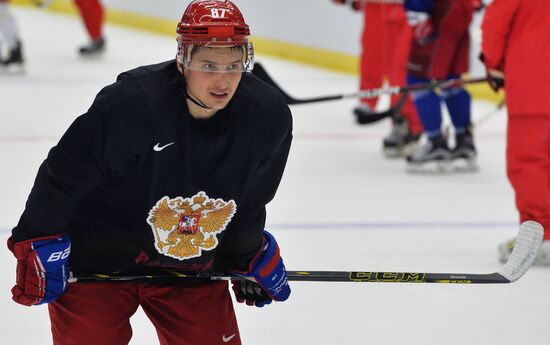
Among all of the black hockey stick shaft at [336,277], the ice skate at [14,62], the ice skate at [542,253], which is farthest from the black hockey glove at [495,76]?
the ice skate at [14,62]

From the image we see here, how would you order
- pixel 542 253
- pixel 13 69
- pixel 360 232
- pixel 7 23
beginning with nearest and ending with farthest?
pixel 542 253, pixel 360 232, pixel 7 23, pixel 13 69

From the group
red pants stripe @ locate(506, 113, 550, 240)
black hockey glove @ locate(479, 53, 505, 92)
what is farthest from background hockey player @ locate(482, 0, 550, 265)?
black hockey glove @ locate(479, 53, 505, 92)

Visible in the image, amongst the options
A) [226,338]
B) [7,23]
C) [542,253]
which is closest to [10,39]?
[7,23]

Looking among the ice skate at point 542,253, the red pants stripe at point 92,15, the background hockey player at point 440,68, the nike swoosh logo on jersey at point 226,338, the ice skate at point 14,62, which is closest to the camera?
the nike swoosh logo on jersey at point 226,338

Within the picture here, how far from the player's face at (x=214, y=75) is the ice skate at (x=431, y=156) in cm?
298

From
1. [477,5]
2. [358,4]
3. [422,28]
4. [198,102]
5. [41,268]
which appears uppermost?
[198,102]

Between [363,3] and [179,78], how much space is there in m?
4.10

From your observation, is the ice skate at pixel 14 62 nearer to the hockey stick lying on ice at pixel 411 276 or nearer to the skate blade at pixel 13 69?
the skate blade at pixel 13 69

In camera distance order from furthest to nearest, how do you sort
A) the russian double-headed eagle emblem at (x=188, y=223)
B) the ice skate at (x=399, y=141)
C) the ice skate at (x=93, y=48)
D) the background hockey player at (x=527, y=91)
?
the ice skate at (x=93, y=48), the ice skate at (x=399, y=141), the background hockey player at (x=527, y=91), the russian double-headed eagle emblem at (x=188, y=223)

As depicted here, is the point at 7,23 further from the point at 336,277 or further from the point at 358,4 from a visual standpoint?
the point at 336,277

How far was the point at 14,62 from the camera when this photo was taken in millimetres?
7836

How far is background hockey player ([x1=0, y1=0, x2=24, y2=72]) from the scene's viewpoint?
7466mm

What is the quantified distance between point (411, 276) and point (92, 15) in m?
6.88

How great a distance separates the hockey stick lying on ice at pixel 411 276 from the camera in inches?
80.6
